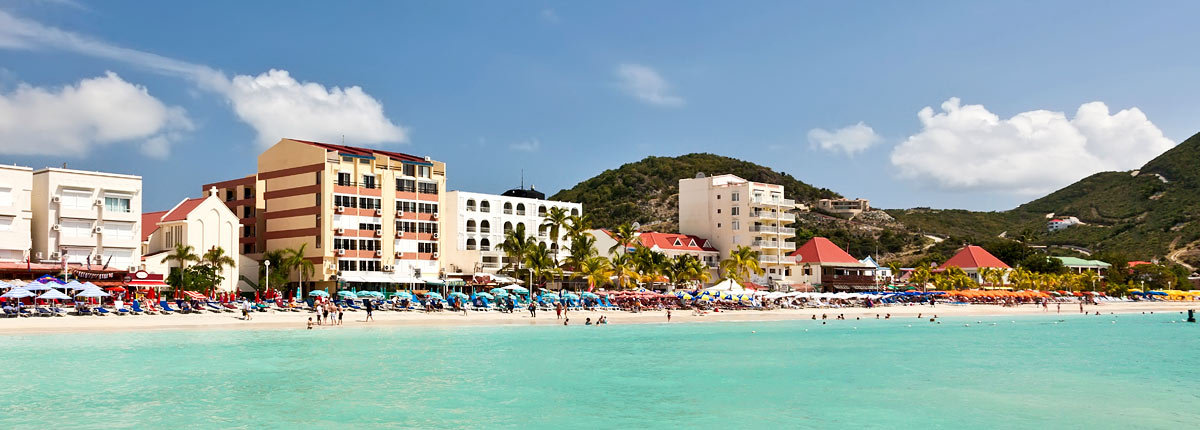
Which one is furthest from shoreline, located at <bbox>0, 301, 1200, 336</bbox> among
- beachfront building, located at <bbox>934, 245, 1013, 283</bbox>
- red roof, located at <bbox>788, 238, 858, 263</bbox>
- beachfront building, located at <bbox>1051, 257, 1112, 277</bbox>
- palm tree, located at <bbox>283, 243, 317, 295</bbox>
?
beachfront building, located at <bbox>1051, 257, 1112, 277</bbox>

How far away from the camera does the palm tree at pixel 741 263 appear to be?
9344 cm

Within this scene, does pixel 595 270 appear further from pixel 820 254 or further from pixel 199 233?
pixel 820 254

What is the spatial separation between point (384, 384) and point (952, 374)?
1997 centimetres

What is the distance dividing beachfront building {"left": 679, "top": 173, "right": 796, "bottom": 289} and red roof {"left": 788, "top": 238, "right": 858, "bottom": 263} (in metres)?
1.43

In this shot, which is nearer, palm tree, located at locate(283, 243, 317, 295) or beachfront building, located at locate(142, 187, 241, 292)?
beachfront building, located at locate(142, 187, 241, 292)

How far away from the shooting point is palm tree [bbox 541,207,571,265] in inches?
3378

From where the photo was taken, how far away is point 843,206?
189m

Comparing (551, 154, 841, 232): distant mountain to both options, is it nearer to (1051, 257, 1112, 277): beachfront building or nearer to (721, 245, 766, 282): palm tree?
(721, 245, 766, 282): palm tree

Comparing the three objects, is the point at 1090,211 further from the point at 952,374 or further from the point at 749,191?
the point at 952,374

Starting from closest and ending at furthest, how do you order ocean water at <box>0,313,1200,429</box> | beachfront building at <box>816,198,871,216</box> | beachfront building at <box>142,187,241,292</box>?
ocean water at <box>0,313,1200,429</box>
beachfront building at <box>142,187,241,292</box>
beachfront building at <box>816,198,871,216</box>

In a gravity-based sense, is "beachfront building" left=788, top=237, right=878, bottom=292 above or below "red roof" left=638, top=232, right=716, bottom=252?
below

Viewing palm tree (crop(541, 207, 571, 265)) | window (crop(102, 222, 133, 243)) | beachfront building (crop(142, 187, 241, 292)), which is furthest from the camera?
palm tree (crop(541, 207, 571, 265))

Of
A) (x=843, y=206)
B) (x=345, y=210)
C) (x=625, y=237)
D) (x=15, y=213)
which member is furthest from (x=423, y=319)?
(x=843, y=206)

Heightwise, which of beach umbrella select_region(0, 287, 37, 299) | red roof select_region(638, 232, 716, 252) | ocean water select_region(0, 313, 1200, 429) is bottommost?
ocean water select_region(0, 313, 1200, 429)
